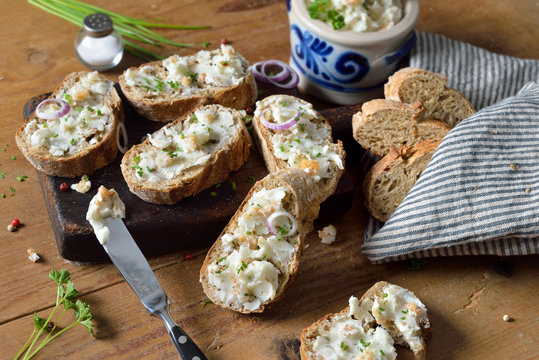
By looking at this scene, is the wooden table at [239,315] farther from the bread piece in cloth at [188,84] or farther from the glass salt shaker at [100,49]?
the bread piece in cloth at [188,84]

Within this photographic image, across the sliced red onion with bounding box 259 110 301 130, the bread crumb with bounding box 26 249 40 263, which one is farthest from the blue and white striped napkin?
the bread crumb with bounding box 26 249 40 263

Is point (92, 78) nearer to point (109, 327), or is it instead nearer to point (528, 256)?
point (109, 327)

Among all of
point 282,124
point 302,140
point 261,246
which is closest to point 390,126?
point 302,140

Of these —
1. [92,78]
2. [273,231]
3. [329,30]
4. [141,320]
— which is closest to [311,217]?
[273,231]

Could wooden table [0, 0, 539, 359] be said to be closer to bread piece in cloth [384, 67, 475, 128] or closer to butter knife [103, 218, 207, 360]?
butter knife [103, 218, 207, 360]

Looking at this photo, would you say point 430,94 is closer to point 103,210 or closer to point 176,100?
point 176,100

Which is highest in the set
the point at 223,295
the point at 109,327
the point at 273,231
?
the point at 273,231

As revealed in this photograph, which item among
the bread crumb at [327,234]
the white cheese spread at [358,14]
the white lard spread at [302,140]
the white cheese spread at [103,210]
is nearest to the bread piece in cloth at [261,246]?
the white lard spread at [302,140]
